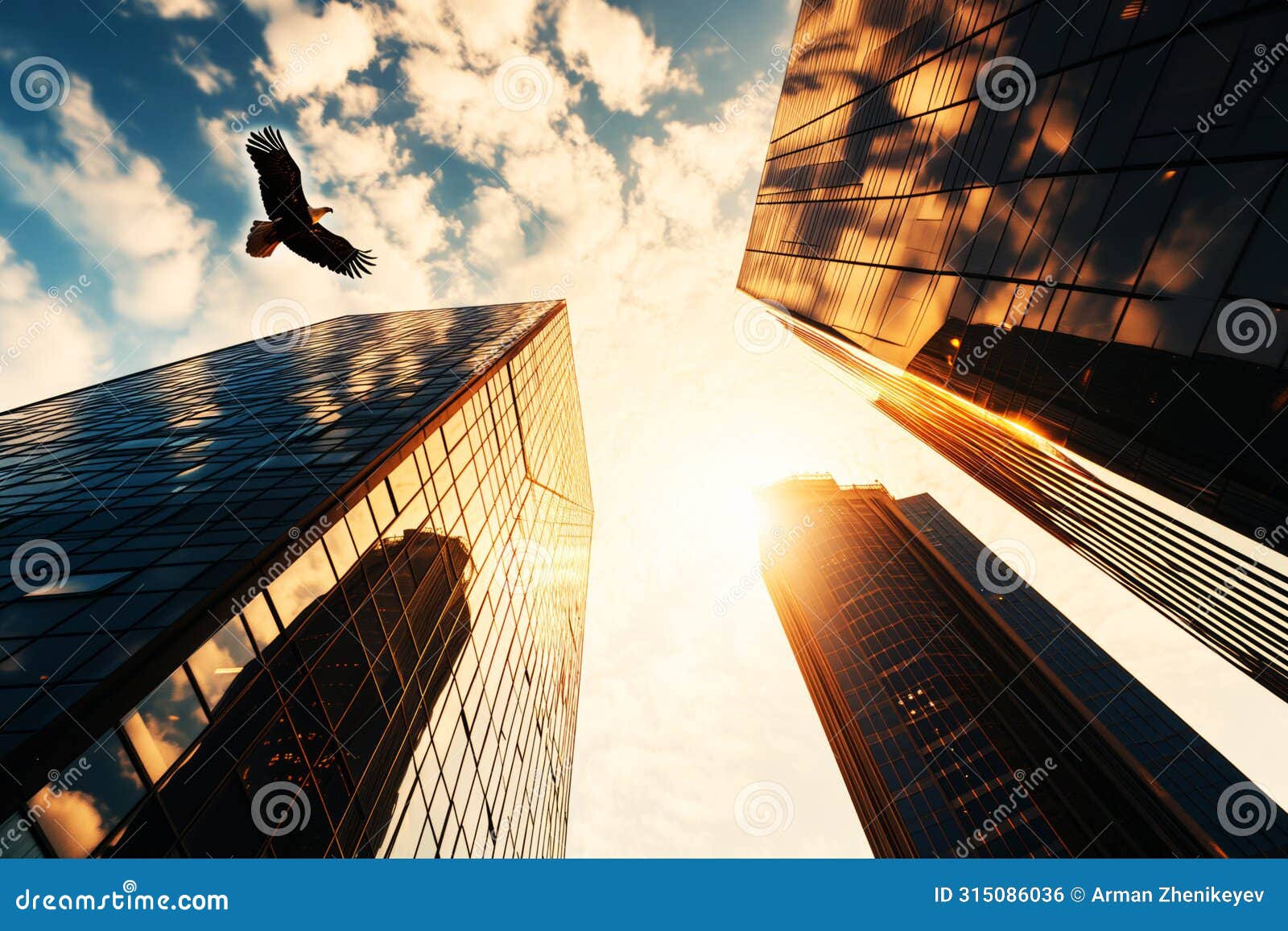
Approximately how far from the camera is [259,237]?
578 inches

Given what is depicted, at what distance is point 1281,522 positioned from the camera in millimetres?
8844

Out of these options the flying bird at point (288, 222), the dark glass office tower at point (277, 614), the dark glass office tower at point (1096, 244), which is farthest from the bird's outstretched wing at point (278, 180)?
the dark glass office tower at point (1096, 244)

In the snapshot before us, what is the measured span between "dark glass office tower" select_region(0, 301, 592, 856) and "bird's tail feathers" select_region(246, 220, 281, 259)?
5165 mm

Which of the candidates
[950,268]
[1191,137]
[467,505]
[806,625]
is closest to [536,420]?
[467,505]

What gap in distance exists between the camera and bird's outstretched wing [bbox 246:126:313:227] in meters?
13.0

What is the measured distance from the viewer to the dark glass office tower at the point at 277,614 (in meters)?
7.06

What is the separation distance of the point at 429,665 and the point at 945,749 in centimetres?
6136

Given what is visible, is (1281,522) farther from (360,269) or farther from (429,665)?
(360,269)

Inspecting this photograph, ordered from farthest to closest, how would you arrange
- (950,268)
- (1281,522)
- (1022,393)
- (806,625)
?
1. (806,625)
2. (950,268)
3. (1022,393)
4. (1281,522)

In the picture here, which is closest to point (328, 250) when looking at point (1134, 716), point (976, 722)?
point (976, 722)

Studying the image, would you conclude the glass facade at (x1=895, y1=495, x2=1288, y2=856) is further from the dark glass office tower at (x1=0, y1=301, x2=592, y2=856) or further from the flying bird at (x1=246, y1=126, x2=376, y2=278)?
the flying bird at (x1=246, y1=126, x2=376, y2=278)
